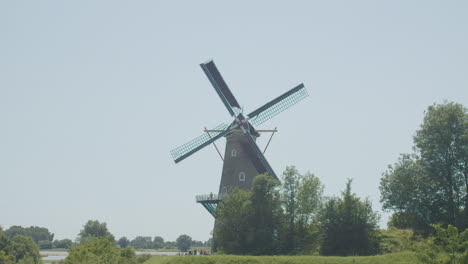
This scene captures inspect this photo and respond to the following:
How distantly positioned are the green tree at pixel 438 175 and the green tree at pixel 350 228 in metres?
3.48

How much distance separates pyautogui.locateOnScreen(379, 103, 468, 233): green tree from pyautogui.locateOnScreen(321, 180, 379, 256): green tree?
348 cm

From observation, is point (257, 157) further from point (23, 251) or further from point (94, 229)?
point (23, 251)

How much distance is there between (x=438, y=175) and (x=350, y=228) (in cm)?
775

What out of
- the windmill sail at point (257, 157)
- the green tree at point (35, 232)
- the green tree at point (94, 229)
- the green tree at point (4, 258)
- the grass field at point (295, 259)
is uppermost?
the green tree at point (35, 232)

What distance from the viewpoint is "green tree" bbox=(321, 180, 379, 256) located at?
33.7 m

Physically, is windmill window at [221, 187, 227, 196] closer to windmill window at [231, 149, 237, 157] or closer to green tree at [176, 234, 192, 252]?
windmill window at [231, 149, 237, 157]

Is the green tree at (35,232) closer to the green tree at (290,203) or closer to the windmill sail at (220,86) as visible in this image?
the windmill sail at (220,86)

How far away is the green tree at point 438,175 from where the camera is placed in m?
35.1

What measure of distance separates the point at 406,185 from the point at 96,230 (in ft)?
176

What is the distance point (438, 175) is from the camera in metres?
35.3

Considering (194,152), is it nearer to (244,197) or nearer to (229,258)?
(244,197)

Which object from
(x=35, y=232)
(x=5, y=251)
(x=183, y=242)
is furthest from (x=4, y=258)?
(x=35, y=232)

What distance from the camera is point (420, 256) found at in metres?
20.8

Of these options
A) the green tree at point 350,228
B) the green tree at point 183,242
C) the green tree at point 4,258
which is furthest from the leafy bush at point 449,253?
the green tree at point 183,242
